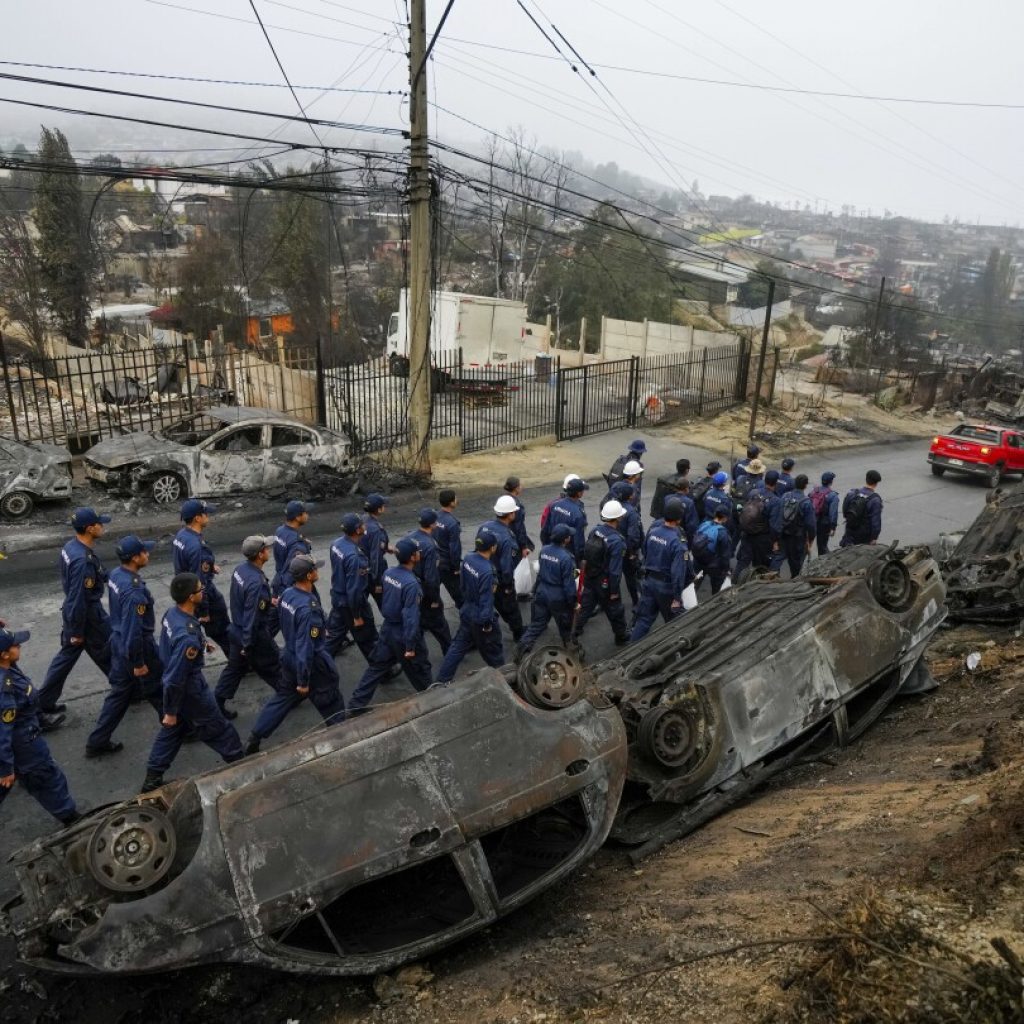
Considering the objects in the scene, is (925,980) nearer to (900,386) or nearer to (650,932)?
(650,932)

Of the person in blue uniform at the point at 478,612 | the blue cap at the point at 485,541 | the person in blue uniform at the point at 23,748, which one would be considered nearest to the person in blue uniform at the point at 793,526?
the person in blue uniform at the point at 478,612

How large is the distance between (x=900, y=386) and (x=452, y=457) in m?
19.1

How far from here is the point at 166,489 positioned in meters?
12.3

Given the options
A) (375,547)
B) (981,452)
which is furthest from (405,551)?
(981,452)

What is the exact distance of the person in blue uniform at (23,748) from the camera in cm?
500

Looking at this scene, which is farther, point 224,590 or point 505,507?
point 224,590

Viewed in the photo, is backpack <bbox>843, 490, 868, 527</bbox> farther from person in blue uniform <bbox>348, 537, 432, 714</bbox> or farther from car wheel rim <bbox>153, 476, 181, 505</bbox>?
car wheel rim <bbox>153, 476, 181, 505</bbox>

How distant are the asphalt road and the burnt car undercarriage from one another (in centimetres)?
186

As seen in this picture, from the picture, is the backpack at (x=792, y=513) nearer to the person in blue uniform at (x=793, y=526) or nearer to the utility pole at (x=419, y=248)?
the person in blue uniform at (x=793, y=526)

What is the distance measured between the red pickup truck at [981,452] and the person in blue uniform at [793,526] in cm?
856

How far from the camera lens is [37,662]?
7996 millimetres

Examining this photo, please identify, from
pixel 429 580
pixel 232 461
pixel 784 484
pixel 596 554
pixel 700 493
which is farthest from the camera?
pixel 232 461

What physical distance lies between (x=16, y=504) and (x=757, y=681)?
10243 millimetres

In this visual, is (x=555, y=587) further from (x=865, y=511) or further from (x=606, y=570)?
(x=865, y=511)
